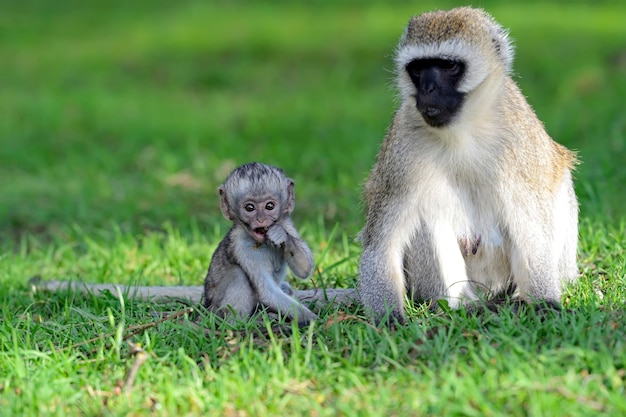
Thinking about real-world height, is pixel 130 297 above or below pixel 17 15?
below

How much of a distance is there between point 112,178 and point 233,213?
16.2 ft

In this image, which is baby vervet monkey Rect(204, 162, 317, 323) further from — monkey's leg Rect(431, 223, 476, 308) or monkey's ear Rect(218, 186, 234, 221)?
monkey's leg Rect(431, 223, 476, 308)

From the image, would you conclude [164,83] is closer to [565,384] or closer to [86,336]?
[86,336]

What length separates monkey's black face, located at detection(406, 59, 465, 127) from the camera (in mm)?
4664

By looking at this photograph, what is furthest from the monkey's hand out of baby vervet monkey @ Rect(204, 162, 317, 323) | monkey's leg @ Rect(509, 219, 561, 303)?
monkey's leg @ Rect(509, 219, 561, 303)

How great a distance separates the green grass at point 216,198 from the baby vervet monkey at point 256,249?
Result: 0.70 ft

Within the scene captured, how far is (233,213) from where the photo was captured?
17.3 feet

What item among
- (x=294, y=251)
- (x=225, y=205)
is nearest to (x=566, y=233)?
(x=294, y=251)

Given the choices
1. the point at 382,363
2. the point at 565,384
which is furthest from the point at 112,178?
the point at 565,384

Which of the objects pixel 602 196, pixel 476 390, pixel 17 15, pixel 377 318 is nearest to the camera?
pixel 476 390

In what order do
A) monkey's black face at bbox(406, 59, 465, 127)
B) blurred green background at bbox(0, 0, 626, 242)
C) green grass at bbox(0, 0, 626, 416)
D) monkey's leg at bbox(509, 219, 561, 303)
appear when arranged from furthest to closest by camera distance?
blurred green background at bbox(0, 0, 626, 242)
monkey's leg at bbox(509, 219, 561, 303)
monkey's black face at bbox(406, 59, 465, 127)
green grass at bbox(0, 0, 626, 416)

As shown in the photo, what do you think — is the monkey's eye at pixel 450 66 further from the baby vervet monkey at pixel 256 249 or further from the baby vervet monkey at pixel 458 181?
the baby vervet monkey at pixel 256 249

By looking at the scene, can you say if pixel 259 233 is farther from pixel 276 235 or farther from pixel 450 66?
pixel 450 66

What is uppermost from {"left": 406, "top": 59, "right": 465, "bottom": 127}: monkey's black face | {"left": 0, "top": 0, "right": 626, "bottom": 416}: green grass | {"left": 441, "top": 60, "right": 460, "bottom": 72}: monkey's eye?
{"left": 441, "top": 60, "right": 460, "bottom": 72}: monkey's eye
